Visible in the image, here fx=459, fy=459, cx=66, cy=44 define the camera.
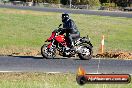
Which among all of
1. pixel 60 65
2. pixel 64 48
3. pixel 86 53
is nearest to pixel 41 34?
pixel 64 48

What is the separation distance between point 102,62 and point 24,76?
4713 mm

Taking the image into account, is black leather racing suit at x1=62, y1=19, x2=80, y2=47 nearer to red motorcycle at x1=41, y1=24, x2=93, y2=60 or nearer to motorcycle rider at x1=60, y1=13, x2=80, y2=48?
motorcycle rider at x1=60, y1=13, x2=80, y2=48

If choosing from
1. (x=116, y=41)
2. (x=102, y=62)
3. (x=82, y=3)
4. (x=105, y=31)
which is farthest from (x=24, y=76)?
(x=82, y=3)

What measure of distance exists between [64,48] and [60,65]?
200 cm

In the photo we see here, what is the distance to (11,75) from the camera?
1425 cm

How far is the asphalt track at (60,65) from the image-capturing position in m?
15.6

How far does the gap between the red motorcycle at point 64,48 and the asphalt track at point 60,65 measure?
10.9 inches

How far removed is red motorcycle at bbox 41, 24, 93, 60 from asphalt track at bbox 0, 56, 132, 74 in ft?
0.91

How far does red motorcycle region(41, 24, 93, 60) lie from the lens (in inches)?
727

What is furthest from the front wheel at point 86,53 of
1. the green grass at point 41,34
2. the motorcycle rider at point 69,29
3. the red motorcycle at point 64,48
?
the green grass at point 41,34

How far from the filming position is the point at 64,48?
18.7 m

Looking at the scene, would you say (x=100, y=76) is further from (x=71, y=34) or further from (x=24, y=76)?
(x=71, y=34)

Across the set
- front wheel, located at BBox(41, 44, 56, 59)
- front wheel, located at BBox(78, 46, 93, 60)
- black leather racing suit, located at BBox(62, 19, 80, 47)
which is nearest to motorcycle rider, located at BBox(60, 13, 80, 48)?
black leather racing suit, located at BBox(62, 19, 80, 47)

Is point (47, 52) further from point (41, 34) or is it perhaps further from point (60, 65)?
point (41, 34)
